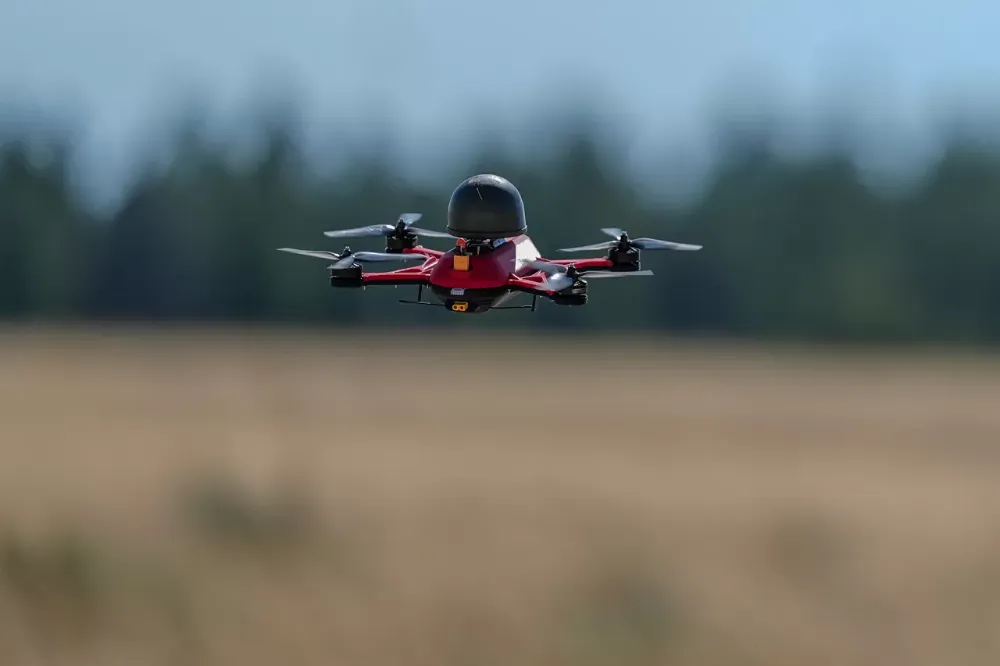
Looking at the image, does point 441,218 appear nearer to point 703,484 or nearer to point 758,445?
point 703,484

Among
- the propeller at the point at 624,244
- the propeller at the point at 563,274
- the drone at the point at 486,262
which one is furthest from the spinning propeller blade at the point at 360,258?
the propeller at the point at 624,244

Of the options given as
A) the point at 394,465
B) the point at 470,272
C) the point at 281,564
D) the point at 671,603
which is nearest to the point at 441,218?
the point at 470,272

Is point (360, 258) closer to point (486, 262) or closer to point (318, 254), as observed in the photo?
point (318, 254)

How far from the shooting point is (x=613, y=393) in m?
41.2

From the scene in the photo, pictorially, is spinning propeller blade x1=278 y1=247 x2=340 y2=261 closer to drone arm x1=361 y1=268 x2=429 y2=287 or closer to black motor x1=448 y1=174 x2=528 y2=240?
drone arm x1=361 y1=268 x2=429 y2=287

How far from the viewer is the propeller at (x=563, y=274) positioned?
7.31 ft

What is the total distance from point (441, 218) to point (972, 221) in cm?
1874

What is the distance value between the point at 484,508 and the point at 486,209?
2170cm

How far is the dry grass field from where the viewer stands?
51.1 ft

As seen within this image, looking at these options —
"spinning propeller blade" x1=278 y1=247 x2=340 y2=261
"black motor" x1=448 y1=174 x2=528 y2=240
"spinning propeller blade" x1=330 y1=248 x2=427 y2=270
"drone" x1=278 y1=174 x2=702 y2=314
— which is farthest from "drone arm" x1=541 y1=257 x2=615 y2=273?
"spinning propeller blade" x1=278 y1=247 x2=340 y2=261

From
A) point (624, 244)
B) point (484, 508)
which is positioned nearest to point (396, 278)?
point (624, 244)

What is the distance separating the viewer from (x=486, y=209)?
223 centimetres

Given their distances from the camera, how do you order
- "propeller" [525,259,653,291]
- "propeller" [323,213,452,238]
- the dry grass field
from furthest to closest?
1. the dry grass field
2. "propeller" [323,213,452,238]
3. "propeller" [525,259,653,291]

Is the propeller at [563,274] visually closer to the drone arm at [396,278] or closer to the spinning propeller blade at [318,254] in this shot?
the drone arm at [396,278]
